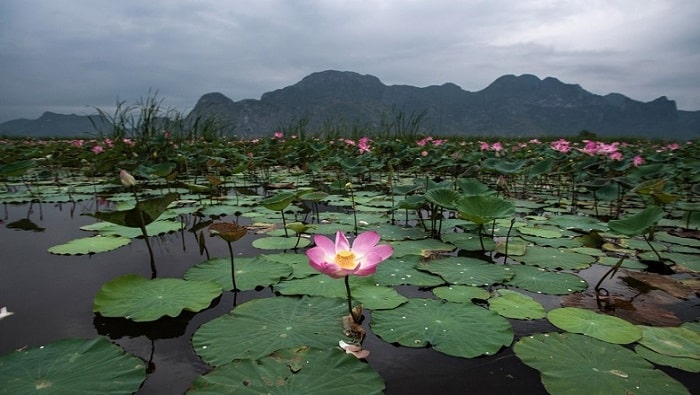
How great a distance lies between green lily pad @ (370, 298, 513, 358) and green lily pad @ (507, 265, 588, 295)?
1.40 ft

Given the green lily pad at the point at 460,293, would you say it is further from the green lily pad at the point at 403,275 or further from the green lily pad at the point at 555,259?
the green lily pad at the point at 555,259

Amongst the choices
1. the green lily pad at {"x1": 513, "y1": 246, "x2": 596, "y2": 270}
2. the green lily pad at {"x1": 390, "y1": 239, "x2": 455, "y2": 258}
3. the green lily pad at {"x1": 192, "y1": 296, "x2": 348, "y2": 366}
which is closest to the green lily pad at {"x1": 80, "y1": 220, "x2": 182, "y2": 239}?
the green lily pad at {"x1": 192, "y1": 296, "x2": 348, "y2": 366}

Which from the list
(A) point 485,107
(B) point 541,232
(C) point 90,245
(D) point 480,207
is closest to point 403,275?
(D) point 480,207

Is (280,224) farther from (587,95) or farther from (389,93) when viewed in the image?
(587,95)

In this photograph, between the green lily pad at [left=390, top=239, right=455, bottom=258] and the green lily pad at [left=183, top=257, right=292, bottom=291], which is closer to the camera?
the green lily pad at [left=183, top=257, right=292, bottom=291]

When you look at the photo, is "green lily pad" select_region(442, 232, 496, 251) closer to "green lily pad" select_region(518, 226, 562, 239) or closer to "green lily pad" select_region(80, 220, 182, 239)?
"green lily pad" select_region(518, 226, 562, 239)

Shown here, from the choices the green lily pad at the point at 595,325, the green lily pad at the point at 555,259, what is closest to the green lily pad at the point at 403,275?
the green lily pad at the point at 595,325

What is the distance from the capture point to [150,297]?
1420 millimetres

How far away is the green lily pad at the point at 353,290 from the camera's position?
1448 millimetres

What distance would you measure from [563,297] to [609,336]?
0.36 m

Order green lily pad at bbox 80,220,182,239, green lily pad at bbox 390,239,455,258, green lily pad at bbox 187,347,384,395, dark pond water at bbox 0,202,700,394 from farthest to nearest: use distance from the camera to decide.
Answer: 1. green lily pad at bbox 80,220,182,239
2. green lily pad at bbox 390,239,455,258
3. dark pond water at bbox 0,202,700,394
4. green lily pad at bbox 187,347,384,395

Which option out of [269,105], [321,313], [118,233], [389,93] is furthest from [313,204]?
[389,93]

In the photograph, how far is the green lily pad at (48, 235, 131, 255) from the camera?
1.96 meters

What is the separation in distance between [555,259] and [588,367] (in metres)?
1.06
